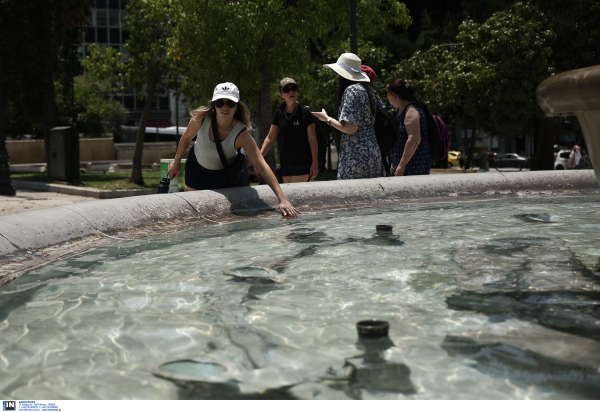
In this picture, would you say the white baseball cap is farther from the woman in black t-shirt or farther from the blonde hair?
the woman in black t-shirt

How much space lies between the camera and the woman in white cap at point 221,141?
5648mm

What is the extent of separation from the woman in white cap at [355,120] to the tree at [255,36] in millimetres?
8656

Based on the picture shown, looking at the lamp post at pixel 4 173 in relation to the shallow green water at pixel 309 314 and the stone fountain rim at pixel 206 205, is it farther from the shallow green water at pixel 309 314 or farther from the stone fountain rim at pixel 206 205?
the shallow green water at pixel 309 314

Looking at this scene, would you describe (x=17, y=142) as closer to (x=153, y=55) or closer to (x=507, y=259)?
(x=153, y=55)

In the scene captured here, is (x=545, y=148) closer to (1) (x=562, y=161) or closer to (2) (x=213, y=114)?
(1) (x=562, y=161)

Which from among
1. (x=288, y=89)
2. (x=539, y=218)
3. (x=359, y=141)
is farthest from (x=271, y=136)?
(x=539, y=218)

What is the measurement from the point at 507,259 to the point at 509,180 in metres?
3.80

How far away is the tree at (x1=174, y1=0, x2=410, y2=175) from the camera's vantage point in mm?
15328

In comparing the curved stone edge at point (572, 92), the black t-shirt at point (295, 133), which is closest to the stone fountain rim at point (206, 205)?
the black t-shirt at point (295, 133)

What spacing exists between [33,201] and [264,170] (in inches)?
414

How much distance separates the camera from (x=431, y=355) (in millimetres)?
2502

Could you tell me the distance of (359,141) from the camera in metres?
6.80

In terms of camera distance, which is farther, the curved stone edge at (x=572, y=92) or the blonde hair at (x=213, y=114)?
the blonde hair at (x=213, y=114)

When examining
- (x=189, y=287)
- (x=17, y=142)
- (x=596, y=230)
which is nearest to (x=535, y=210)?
(x=596, y=230)
